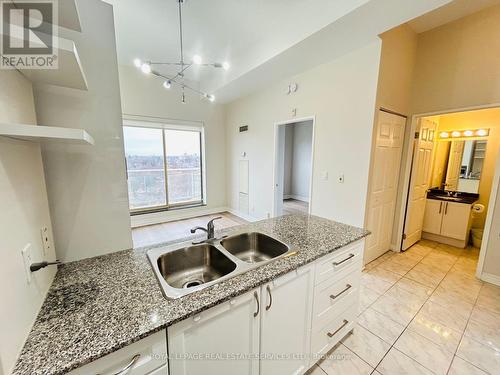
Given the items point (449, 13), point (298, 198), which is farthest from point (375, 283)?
point (298, 198)

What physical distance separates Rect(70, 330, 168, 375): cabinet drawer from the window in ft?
13.6

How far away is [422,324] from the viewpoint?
6.03ft

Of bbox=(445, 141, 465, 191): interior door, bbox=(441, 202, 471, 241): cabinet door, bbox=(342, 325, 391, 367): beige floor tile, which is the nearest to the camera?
bbox=(342, 325, 391, 367): beige floor tile

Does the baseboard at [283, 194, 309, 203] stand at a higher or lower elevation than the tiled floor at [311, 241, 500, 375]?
higher

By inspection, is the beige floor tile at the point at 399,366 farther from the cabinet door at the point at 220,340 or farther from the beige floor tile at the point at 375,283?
the cabinet door at the point at 220,340

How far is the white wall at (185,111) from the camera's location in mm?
3857

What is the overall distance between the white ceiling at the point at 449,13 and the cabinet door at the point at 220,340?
3.72 meters

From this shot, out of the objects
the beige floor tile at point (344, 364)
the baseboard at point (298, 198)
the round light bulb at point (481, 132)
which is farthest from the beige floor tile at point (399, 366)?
the baseboard at point (298, 198)

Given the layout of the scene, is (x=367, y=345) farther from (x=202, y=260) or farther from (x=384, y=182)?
(x=384, y=182)

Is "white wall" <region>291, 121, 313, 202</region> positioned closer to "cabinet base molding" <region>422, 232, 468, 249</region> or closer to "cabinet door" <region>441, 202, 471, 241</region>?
"cabinet base molding" <region>422, 232, 468, 249</region>

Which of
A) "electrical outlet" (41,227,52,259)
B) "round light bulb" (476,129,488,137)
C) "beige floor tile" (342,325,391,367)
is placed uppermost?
"round light bulb" (476,129,488,137)

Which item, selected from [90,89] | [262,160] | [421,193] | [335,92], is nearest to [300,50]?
[335,92]

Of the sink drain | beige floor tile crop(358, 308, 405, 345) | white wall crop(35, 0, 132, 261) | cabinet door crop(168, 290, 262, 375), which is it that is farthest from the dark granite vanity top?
white wall crop(35, 0, 132, 261)

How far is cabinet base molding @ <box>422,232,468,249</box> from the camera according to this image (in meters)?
3.32
